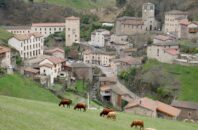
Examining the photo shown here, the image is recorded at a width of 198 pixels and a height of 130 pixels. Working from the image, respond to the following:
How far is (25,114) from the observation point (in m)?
22.0

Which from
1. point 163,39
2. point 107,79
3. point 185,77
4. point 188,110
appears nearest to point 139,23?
point 163,39

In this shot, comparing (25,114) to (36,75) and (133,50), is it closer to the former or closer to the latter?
(36,75)

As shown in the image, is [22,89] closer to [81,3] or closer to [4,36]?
[4,36]

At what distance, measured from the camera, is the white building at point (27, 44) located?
80.4 metres

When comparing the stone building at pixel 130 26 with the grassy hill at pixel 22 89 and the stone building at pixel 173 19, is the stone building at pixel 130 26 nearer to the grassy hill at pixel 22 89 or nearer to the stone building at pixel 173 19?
the stone building at pixel 173 19

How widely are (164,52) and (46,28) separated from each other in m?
35.2

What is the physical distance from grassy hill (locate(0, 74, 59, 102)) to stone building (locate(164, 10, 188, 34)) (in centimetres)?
4167

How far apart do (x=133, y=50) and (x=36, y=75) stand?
80.3 ft

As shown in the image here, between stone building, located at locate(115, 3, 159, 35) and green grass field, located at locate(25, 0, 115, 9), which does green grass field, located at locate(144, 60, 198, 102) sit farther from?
green grass field, located at locate(25, 0, 115, 9)

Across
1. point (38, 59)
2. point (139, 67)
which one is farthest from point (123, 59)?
point (38, 59)

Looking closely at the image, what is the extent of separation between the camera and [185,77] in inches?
2864

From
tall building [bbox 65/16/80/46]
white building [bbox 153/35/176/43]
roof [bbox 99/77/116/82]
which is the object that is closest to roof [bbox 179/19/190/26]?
white building [bbox 153/35/176/43]

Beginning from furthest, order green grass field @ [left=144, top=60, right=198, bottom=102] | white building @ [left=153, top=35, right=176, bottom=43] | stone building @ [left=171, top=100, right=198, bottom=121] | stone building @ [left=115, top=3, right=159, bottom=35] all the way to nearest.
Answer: stone building @ [left=115, top=3, right=159, bottom=35], white building @ [left=153, top=35, right=176, bottom=43], green grass field @ [left=144, top=60, right=198, bottom=102], stone building @ [left=171, top=100, right=198, bottom=121]

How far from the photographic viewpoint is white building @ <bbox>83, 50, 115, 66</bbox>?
86.9 metres
